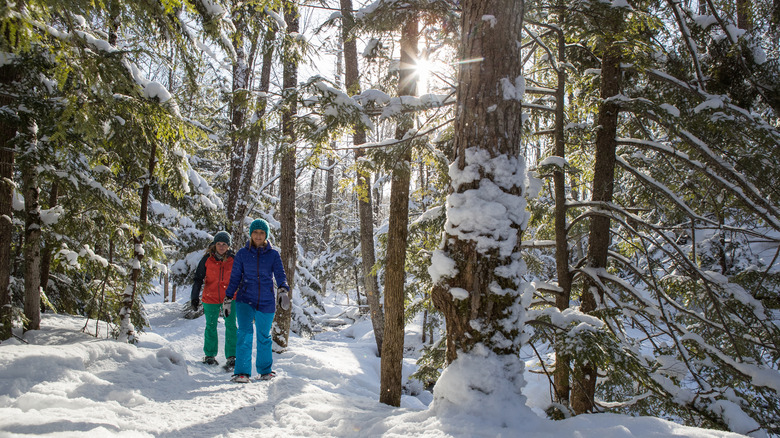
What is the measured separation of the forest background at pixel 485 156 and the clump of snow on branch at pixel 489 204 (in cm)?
2

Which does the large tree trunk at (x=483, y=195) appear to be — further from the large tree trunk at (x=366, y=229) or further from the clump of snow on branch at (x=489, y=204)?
the large tree trunk at (x=366, y=229)

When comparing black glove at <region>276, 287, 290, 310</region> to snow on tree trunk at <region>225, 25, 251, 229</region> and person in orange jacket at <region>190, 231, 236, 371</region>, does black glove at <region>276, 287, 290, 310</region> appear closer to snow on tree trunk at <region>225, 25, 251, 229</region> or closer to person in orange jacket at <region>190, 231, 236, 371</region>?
person in orange jacket at <region>190, 231, 236, 371</region>

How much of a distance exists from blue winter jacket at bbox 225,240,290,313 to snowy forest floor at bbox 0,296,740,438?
3.56 ft

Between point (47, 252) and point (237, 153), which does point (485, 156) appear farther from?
point (237, 153)

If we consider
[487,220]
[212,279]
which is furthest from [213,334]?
[487,220]

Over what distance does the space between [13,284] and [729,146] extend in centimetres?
1182

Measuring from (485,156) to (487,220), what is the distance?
0.51m

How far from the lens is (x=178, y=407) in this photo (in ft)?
12.7

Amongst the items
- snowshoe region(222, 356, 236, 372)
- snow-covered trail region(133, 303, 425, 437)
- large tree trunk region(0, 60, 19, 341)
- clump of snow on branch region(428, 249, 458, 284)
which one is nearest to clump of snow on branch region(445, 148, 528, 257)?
clump of snow on branch region(428, 249, 458, 284)

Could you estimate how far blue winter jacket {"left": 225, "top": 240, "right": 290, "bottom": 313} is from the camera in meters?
5.30

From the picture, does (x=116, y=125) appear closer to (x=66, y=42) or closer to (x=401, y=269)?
(x=66, y=42)

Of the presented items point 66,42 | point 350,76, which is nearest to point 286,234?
point 350,76

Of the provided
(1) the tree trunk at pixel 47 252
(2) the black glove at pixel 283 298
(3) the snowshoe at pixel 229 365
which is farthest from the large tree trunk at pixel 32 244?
(2) the black glove at pixel 283 298

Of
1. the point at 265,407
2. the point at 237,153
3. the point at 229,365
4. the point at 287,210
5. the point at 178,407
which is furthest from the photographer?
the point at 237,153
